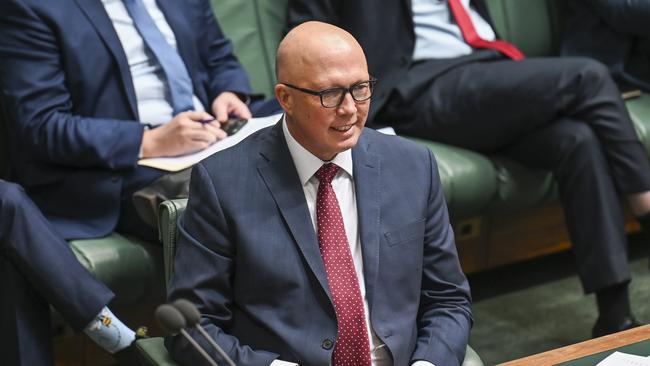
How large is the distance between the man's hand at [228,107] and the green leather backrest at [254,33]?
341 millimetres

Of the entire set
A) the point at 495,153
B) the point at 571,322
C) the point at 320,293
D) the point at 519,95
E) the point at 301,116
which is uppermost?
the point at 301,116

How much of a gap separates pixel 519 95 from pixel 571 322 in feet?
2.00

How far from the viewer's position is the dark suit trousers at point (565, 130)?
2.89 meters

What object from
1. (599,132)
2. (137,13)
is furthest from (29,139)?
(599,132)

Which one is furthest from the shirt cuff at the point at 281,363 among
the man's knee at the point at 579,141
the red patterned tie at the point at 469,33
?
the red patterned tie at the point at 469,33

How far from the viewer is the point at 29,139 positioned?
105 inches

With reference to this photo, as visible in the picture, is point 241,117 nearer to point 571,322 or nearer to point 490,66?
point 490,66

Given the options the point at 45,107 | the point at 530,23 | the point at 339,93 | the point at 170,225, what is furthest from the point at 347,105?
the point at 530,23

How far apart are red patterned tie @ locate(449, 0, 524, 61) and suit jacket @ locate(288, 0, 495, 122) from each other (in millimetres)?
53

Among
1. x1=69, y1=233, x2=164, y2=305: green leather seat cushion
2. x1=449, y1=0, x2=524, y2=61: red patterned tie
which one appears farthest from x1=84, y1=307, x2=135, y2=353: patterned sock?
x1=449, y1=0, x2=524, y2=61: red patterned tie

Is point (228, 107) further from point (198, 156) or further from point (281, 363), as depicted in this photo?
point (281, 363)

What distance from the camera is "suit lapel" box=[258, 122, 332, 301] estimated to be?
6.21ft

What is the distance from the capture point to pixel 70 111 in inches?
107

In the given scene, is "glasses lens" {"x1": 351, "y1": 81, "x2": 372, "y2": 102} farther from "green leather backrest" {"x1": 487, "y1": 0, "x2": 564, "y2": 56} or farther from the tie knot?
"green leather backrest" {"x1": 487, "y1": 0, "x2": 564, "y2": 56}
